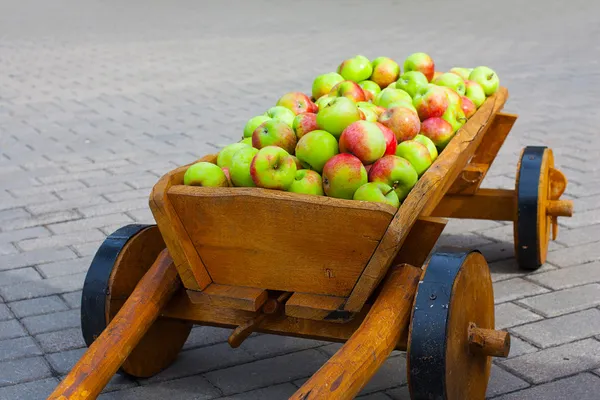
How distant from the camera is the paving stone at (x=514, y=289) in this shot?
13.2 ft

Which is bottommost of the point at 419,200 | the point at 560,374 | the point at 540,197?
the point at 560,374

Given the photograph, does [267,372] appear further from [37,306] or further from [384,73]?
[384,73]

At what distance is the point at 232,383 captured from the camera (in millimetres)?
3326

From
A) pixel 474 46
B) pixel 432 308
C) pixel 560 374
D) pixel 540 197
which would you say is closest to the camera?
pixel 432 308

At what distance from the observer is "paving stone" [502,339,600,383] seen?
330 centimetres

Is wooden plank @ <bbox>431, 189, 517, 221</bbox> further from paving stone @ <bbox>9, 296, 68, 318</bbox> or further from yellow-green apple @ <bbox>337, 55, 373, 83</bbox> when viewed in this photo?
paving stone @ <bbox>9, 296, 68, 318</bbox>

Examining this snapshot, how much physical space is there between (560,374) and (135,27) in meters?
11.0

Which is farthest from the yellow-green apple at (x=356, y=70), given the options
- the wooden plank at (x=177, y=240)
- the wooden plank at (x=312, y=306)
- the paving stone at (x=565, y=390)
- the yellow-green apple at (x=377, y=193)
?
the paving stone at (x=565, y=390)

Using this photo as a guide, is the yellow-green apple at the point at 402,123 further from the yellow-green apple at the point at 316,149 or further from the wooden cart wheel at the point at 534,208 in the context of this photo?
the wooden cart wheel at the point at 534,208

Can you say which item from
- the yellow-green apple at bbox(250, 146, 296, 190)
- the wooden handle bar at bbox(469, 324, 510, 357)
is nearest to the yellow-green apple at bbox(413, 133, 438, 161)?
the yellow-green apple at bbox(250, 146, 296, 190)

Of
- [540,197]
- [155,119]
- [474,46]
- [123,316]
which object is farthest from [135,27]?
[123,316]

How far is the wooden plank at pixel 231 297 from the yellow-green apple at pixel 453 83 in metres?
1.60

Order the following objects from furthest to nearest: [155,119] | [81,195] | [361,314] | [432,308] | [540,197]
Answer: [155,119] → [81,195] → [540,197] → [361,314] → [432,308]

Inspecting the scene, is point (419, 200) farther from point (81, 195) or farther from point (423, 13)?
point (423, 13)
